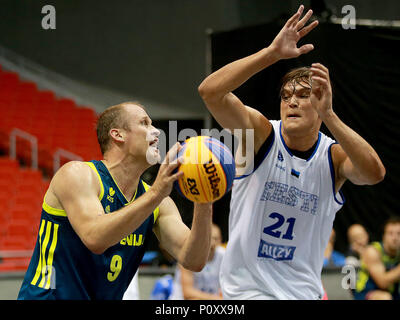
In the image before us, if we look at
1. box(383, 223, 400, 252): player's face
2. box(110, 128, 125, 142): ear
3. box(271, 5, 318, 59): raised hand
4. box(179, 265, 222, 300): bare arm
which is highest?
box(271, 5, 318, 59): raised hand

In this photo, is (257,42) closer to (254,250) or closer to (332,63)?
(332,63)

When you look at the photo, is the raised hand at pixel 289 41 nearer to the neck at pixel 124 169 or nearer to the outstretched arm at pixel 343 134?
the outstretched arm at pixel 343 134

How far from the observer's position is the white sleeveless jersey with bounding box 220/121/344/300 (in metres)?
3.71

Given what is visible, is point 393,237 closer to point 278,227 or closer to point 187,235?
point 278,227

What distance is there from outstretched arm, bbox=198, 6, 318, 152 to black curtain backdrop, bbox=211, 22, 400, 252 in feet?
11.0

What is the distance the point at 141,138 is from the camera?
3352 millimetres

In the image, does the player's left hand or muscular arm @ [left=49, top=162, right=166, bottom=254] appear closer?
muscular arm @ [left=49, top=162, right=166, bottom=254]

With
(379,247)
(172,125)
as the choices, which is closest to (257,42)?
(379,247)

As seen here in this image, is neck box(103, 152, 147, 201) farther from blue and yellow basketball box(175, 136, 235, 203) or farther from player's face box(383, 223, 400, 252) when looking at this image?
player's face box(383, 223, 400, 252)

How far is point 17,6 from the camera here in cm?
1559

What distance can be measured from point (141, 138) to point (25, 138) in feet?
Result: 35.4

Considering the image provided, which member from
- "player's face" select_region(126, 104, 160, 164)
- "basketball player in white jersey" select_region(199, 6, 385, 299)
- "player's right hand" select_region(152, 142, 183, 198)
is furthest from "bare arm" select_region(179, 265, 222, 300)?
"player's right hand" select_region(152, 142, 183, 198)

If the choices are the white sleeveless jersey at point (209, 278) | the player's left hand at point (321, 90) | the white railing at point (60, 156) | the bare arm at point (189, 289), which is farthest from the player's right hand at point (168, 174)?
the white railing at point (60, 156)

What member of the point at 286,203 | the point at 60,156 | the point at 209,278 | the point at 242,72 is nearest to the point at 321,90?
the point at 242,72
